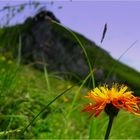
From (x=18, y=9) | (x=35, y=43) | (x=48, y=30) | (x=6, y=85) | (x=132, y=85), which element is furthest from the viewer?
(x=132, y=85)

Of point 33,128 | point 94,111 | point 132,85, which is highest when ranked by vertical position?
point 94,111

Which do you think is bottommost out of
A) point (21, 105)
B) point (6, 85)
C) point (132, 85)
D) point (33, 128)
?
point (132, 85)

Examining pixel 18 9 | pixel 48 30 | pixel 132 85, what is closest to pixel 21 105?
pixel 18 9

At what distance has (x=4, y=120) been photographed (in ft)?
13.0

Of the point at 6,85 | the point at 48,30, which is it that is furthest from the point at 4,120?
the point at 48,30

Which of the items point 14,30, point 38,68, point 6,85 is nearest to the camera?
point 6,85

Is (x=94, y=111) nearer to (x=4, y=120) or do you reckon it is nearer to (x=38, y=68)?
(x=4, y=120)

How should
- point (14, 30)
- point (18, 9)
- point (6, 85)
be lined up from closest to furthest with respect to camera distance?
point (6, 85), point (18, 9), point (14, 30)

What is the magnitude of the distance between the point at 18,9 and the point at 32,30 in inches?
2051

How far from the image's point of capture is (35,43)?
5591 centimetres

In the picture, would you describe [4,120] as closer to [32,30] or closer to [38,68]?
[38,68]

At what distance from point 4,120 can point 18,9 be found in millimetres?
1672

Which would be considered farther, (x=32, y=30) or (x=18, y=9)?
(x=32, y=30)

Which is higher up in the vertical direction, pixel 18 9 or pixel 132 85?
pixel 18 9
